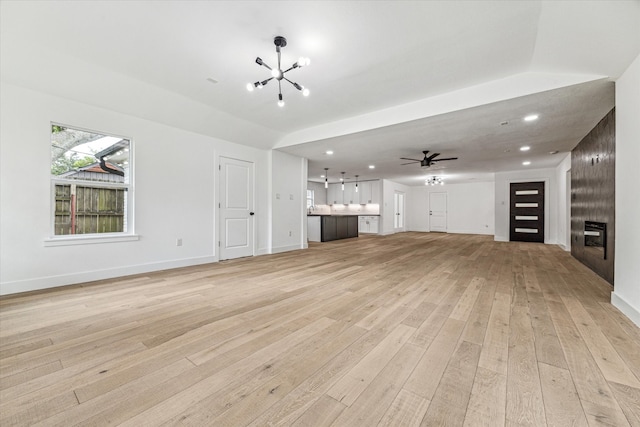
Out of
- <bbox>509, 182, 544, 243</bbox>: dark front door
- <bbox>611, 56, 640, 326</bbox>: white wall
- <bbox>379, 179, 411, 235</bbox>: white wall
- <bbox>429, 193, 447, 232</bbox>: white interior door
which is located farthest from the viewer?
<bbox>429, 193, 447, 232</bbox>: white interior door

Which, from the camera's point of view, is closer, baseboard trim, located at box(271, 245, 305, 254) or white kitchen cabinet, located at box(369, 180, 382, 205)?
baseboard trim, located at box(271, 245, 305, 254)

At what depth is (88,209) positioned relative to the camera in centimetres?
372

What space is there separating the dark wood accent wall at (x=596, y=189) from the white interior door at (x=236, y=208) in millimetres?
5927

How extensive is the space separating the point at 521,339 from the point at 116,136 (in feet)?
17.8

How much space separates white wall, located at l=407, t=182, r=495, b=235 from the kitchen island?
529 cm

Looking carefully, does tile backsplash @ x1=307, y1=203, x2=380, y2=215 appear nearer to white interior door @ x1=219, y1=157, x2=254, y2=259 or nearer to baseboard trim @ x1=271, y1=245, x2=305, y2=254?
baseboard trim @ x1=271, y1=245, x2=305, y2=254

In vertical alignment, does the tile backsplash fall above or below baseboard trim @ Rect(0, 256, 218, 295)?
above

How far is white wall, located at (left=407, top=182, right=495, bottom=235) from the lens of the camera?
444 inches

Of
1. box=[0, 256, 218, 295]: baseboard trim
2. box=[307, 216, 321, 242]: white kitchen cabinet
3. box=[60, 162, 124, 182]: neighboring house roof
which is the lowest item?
box=[0, 256, 218, 295]: baseboard trim

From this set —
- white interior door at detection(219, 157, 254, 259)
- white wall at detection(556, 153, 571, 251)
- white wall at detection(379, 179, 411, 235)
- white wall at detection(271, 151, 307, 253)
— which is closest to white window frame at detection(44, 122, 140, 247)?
white interior door at detection(219, 157, 254, 259)

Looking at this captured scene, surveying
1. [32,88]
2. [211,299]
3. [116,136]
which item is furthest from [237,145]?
[211,299]

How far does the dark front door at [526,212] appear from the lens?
8336 millimetres

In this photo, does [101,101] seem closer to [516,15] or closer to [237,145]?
[237,145]

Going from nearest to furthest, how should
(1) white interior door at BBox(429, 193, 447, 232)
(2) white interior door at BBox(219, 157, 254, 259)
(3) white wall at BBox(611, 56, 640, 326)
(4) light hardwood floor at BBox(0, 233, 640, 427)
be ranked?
(4) light hardwood floor at BBox(0, 233, 640, 427) < (3) white wall at BBox(611, 56, 640, 326) < (2) white interior door at BBox(219, 157, 254, 259) < (1) white interior door at BBox(429, 193, 447, 232)
